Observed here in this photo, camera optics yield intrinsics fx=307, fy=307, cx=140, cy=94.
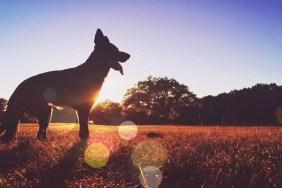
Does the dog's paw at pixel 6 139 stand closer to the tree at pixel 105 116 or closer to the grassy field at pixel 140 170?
the grassy field at pixel 140 170

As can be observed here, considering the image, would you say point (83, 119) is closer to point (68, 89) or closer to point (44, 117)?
point (68, 89)

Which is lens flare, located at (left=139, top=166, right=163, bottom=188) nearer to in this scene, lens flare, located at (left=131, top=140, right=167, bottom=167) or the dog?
lens flare, located at (left=131, top=140, right=167, bottom=167)

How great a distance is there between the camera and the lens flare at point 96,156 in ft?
14.8

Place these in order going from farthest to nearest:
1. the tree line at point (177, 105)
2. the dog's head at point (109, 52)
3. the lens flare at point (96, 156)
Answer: the tree line at point (177, 105)
the dog's head at point (109, 52)
the lens flare at point (96, 156)

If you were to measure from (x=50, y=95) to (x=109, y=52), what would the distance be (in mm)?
1789

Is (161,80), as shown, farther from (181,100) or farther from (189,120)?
(189,120)

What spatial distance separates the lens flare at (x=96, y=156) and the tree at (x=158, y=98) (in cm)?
6151

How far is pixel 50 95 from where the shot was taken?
7430 mm

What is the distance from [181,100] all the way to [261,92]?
1797 centimetres

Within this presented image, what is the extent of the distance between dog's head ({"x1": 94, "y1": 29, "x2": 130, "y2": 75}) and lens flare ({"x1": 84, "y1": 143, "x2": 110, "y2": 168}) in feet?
9.27

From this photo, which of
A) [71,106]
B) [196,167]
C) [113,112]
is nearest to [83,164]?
[196,167]

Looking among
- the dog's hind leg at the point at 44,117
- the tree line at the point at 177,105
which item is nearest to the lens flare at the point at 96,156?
the dog's hind leg at the point at 44,117

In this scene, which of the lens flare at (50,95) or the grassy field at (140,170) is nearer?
the grassy field at (140,170)

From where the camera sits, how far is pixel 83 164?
14.9 ft
